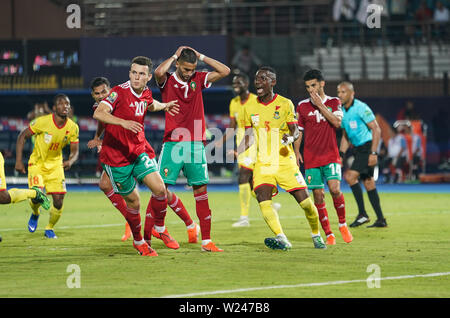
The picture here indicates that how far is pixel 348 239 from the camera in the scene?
10.7 meters

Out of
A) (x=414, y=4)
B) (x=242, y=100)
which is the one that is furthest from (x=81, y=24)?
(x=242, y=100)

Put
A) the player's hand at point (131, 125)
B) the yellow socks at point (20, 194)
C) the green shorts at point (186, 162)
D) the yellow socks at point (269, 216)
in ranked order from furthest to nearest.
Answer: the yellow socks at point (20, 194)
the green shorts at point (186, 162)
the yellow socks at point (269, 216)
the player's hand at point (131, 125)

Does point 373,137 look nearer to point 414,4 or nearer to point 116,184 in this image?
point 116,184

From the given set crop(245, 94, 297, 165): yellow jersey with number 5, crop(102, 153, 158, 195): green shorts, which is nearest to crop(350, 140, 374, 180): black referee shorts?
crop(245, 94, 297, 165): yellow jersey with number 5

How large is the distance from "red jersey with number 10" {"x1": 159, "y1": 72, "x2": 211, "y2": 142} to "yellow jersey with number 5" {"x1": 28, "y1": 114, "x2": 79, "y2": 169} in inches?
114

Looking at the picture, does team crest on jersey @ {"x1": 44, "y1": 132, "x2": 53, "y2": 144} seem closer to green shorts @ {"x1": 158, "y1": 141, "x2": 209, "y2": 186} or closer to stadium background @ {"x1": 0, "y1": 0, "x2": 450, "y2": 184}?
green shorts @ {"x1": 158, "y1": 141, "x2": 209, "y2": 186}

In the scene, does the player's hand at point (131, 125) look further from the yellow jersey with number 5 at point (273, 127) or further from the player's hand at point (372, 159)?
the player's hand at point (372, 159)

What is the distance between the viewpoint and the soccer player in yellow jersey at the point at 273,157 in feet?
31.9

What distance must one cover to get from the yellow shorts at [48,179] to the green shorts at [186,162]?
277cm

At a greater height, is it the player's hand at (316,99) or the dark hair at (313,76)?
the dark hair at (313,76)

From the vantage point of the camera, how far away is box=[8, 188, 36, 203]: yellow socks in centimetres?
1142

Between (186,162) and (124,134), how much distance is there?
1009 mm

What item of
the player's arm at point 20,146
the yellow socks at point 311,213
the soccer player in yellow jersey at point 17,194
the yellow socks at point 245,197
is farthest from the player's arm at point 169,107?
the yellow socks at point 245,197
